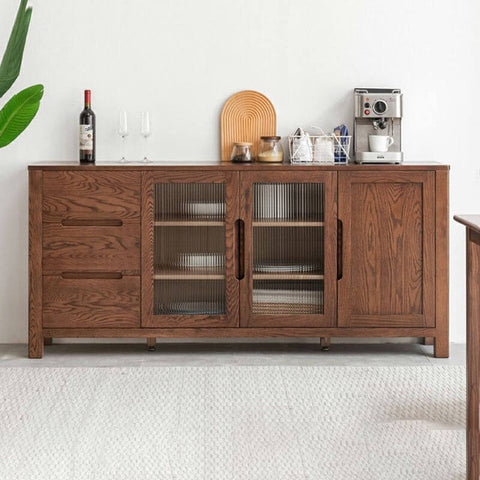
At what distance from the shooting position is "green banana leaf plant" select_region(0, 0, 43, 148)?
3.54m

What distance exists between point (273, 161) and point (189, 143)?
0.48 meters

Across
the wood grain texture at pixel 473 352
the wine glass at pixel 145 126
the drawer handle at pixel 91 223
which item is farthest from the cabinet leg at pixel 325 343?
the wood grain texture at pixel 473 352

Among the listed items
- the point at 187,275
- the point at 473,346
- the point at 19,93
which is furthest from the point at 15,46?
the point at 473,346

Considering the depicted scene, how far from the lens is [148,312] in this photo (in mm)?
3807

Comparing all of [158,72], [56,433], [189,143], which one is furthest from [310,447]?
[158,72]

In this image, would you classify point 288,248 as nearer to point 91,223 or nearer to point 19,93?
point 91,223

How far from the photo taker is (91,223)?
3775 millimetres

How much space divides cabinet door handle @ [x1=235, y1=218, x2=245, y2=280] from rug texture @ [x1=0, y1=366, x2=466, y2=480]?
0.48 meters

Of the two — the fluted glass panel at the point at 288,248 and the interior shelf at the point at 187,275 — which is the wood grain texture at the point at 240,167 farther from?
the interior shelf at the point at 187,275

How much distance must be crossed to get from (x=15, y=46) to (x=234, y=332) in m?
1.68

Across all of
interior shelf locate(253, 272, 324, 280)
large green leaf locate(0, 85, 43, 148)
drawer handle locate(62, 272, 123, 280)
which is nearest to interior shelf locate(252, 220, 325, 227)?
interior shelf locate(253, 272, 324, 280)

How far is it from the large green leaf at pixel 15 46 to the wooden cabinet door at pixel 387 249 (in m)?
1.60

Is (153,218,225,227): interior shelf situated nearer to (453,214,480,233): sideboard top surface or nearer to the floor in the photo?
the floor

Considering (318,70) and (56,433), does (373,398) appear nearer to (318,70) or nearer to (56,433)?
(56,433)
